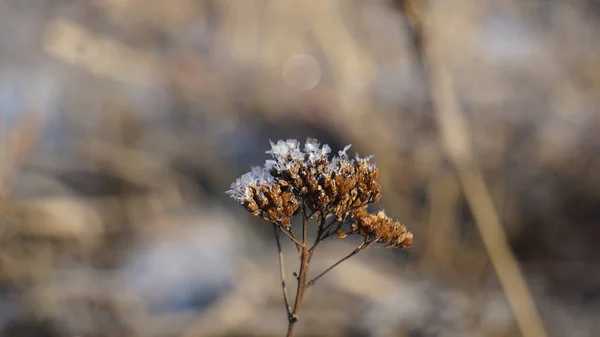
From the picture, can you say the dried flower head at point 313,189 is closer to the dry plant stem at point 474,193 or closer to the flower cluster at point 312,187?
the flower cluster at point 312,187

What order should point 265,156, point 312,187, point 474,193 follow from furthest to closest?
point 265,156, point 474,193, point 312,187

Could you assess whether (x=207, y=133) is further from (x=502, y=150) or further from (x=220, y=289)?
(x=502, y=150)

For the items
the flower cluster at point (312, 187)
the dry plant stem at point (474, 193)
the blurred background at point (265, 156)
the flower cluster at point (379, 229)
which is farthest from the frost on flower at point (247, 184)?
the blurred background at point (265, 156)

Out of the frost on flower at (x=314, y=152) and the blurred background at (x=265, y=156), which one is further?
the blurred background at (x=265, y=156)

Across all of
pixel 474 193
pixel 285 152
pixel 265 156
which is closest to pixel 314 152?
pixel 285 152

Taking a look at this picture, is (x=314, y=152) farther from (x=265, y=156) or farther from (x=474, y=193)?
(x=265, y=156)

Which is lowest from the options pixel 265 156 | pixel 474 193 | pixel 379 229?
pixel 379 229

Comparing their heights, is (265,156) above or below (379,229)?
above

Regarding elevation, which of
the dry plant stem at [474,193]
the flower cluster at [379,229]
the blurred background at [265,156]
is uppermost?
the blurred background at [265,156]
